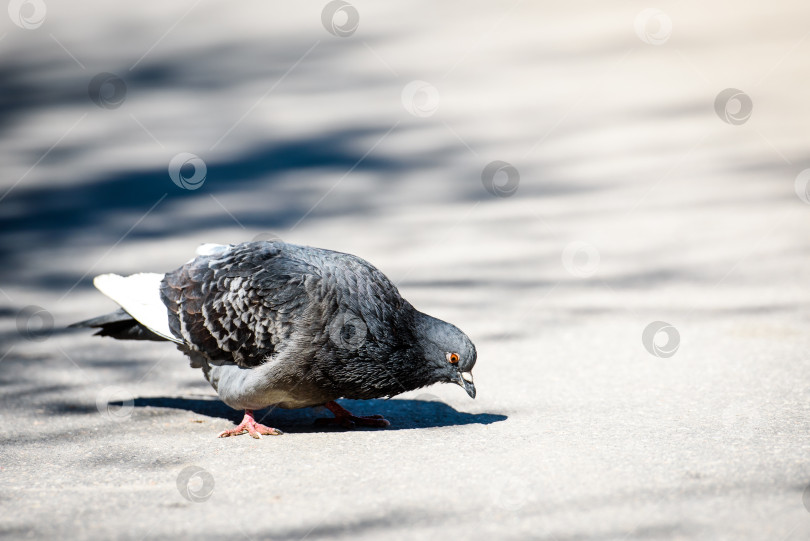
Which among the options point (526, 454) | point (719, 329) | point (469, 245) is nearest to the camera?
point (526, 454)

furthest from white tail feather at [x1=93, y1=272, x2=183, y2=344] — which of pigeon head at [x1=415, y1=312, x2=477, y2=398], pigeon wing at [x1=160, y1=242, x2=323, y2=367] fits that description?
pigeon head at [x1=415, y1=312, x2=477, y2=398]

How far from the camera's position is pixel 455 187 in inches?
395

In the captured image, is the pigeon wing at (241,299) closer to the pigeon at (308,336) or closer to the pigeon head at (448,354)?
the pigeon at (308,336)

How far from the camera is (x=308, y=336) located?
16.1 feet

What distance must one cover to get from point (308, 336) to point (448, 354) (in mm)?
761

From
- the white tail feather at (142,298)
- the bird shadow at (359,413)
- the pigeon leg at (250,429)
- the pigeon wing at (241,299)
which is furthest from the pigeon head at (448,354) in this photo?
the white tail feather at (142,298)

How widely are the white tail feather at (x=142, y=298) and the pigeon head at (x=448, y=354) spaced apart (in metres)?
1.50

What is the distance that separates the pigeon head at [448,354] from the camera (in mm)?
4941

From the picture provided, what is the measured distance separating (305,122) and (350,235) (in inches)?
126

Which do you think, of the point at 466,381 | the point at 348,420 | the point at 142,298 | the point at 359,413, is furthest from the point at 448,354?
the point at 142,298

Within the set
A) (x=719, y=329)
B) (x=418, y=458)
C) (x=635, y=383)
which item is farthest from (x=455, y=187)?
(x=418, y=458)

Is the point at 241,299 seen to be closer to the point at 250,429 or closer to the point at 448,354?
the point at 250,429

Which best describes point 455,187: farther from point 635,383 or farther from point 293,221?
point 635,383

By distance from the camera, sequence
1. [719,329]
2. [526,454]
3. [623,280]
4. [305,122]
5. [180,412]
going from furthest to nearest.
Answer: [305,122] → [623,280] → [719,329] → [180,412] → [526,454]
